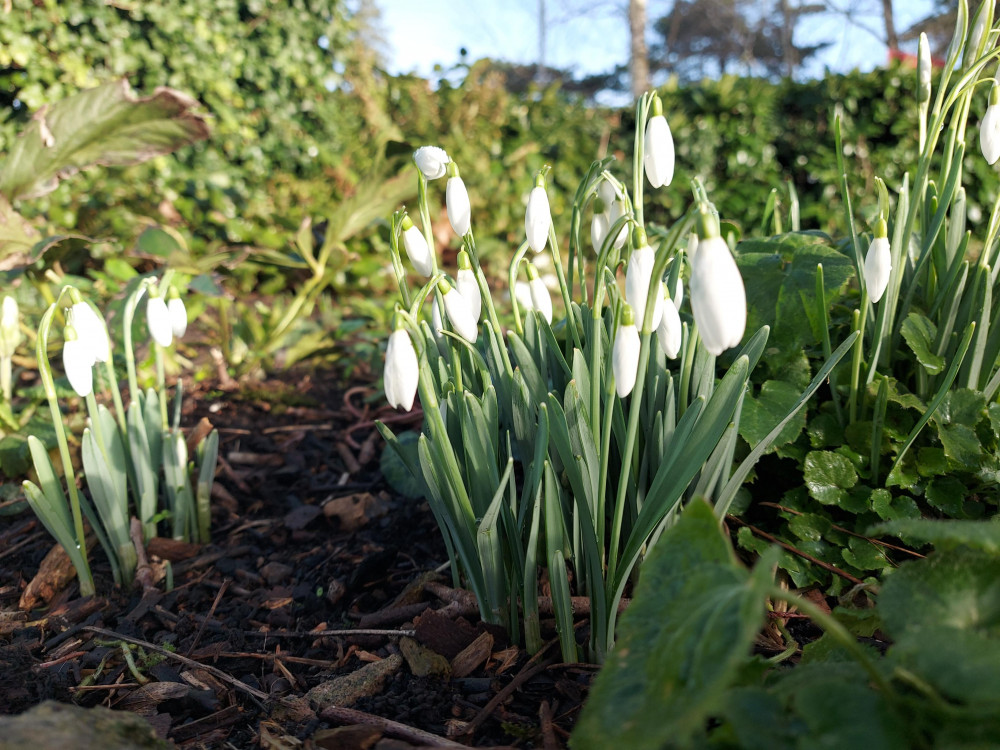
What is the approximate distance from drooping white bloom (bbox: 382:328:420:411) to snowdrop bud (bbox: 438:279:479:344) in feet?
0.43

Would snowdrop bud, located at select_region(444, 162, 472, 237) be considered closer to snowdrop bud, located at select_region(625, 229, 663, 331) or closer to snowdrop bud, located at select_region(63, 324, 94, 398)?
snowdrop bud, located at select_region(625, 229, 663, 331)

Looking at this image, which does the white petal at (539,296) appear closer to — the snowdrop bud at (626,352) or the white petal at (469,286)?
the white petal at (469,286)

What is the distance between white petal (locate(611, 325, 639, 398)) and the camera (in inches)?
42.1

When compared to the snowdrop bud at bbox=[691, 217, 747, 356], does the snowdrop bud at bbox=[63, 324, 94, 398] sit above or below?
below

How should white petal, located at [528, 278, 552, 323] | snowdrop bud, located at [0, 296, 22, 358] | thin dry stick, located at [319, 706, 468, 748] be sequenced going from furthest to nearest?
1. snowdrop bud, located at [0, 296, 22, 358]
2. white petal, located at [528, 278, 552, 323]
3. thin dry stick, located at [319, 706, 468, 748]

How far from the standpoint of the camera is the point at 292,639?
1630mm

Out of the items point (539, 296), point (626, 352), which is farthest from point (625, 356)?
point (539, 296)

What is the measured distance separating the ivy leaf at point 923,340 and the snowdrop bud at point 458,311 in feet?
3.43

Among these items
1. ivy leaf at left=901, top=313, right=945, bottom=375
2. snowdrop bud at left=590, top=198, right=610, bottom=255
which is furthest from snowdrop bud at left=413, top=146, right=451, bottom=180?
ivy leaf at left=901, top=313, right=945, bottom=375

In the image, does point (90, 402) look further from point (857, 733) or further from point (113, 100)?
point (113, 100)

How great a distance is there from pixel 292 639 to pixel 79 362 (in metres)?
0.76

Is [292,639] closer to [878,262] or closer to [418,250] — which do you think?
[418,250]

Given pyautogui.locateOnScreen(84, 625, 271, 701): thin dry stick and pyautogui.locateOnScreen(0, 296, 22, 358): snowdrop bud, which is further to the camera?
pyautogui.locateOnScreen(0, 296, 22, 358): snowdrop bud

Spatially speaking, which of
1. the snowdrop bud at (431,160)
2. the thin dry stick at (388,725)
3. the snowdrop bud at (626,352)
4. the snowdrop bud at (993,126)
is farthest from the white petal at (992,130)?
the thin dry stick at (388,725)
